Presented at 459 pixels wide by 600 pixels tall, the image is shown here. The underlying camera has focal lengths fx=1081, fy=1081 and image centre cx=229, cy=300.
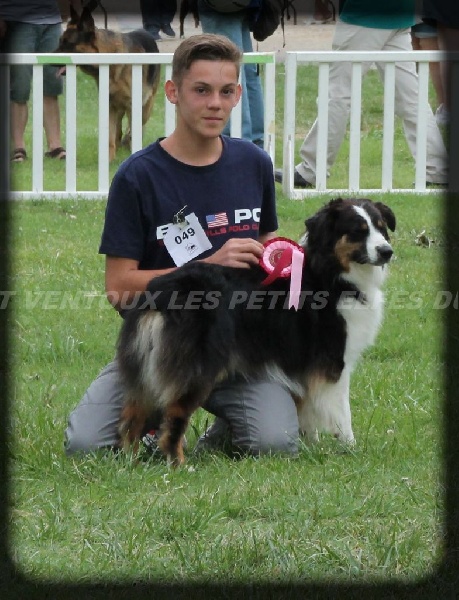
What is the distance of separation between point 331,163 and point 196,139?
4.74 meters

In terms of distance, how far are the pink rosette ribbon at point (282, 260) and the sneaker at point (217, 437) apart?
56 cm

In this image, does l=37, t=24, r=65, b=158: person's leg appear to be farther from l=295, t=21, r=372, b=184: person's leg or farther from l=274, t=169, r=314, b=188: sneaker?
l=295, t=21, r=372, b=184: person's leg

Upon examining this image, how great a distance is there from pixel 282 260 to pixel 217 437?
69cm

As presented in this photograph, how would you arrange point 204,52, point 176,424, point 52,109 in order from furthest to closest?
point 52,109 < point 176,424 < point 204,52

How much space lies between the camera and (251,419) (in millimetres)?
3432

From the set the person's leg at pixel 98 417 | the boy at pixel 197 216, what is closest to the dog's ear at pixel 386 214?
the boy at pixel 197 216

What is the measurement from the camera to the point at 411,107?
7.75m

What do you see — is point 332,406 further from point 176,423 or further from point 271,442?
point 176,423

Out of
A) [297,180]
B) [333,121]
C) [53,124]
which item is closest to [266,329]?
[297,180]

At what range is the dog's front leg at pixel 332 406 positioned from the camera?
3.55 metres

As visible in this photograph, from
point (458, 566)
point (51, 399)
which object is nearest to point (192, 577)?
point (458, 566)

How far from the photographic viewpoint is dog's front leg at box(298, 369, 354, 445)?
3553 millimetres

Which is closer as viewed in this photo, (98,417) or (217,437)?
(98,417)

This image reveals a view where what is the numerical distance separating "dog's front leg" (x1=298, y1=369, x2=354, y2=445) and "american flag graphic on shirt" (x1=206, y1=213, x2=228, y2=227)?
24.8 inches
